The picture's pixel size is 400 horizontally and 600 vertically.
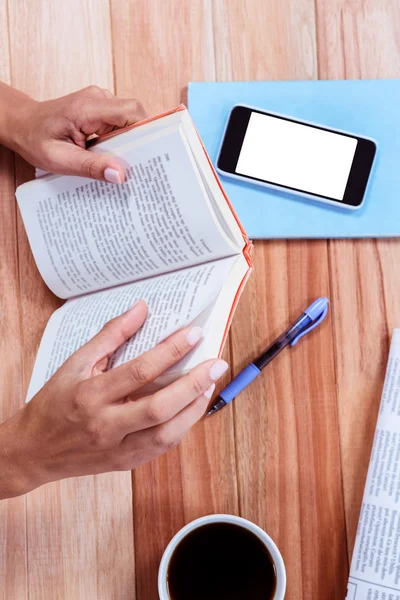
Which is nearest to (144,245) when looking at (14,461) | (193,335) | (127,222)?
(127,222)

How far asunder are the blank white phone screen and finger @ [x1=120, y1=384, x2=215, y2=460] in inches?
11.6

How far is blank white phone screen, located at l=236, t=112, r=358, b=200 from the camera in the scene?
28.2 inches

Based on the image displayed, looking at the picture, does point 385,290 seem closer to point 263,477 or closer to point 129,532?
point 263,477

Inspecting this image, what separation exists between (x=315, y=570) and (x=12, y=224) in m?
0.53

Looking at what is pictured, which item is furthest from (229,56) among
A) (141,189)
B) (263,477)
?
(263,477)

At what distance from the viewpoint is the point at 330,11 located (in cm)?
75

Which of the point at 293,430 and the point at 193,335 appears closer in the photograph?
the point at 193,335

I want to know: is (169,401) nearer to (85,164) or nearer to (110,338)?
(110,338)

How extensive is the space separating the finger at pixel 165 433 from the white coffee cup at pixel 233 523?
0.12 metres

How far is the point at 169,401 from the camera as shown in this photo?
0.51 meters

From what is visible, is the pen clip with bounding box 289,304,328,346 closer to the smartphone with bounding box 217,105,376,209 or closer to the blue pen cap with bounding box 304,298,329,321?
the blue pen cap with bounding box 304,298,329,321

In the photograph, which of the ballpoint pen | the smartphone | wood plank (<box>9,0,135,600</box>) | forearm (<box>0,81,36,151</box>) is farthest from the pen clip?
forearm (<box>0,81,36,151</box>)

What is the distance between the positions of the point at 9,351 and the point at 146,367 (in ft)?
0.87

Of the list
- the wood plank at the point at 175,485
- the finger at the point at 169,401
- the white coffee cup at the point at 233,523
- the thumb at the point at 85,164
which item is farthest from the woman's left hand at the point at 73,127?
the white coffee cup at the point at 233,523
